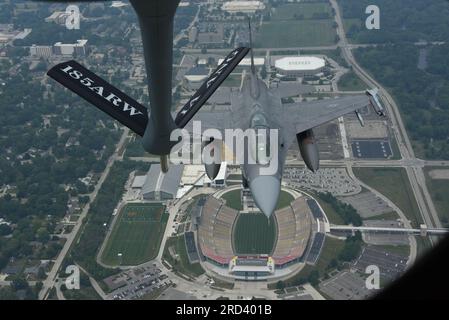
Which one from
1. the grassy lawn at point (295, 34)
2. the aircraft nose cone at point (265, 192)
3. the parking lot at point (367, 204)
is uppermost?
the aircraft nose cone at point (265, 192)

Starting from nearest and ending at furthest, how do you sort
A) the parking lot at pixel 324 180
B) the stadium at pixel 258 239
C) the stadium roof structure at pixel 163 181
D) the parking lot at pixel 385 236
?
the stadium at pixel 258 239
the parking lot at pixel 385 236
the stadium roof structure at pixel 163 181
the parking lot at pixel 324 180

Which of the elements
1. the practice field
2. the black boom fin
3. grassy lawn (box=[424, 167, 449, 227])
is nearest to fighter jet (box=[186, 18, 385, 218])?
the black boom fin

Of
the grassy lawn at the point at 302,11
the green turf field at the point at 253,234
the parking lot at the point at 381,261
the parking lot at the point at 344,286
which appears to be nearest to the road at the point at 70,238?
the green turf field at the point at 253,234

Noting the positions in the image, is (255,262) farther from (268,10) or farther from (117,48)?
(268,10)

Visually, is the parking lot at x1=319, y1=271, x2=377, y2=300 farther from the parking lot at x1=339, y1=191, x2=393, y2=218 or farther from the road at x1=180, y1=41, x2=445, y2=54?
the road at x1=180, y1=41, x2=445, y2=54

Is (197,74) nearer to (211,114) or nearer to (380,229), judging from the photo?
(380,229)

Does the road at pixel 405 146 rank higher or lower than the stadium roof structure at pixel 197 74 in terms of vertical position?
lower

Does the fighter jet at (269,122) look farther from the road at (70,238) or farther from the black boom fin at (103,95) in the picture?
the road at (70,238)
